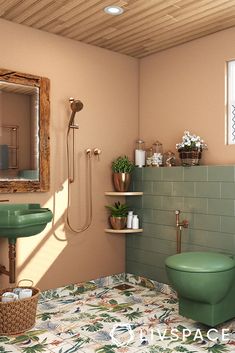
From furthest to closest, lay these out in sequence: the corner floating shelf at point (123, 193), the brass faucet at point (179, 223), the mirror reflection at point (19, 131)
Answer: the corner floating shelf at point (123, 193), the brass faucet at point (179, 223), the mirror reflection at point (19, 131)

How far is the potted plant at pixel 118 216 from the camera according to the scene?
3672mm

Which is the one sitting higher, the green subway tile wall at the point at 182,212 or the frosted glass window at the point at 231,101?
the frosted glass window at the point at 231,101

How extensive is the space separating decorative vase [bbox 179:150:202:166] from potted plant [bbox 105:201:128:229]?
2.65ft

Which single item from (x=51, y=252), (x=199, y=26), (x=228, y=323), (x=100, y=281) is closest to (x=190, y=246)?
(x=228, y=323)

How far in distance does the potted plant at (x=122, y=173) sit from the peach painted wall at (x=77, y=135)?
11 centimetres

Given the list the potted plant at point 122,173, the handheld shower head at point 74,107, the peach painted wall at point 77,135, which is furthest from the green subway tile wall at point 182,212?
the handheld shower head at point 74,107

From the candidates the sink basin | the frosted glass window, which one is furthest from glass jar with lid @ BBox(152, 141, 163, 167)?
the sink basin

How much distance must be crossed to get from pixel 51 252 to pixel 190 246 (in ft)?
4.14

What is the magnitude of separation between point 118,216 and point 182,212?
2.12 ft

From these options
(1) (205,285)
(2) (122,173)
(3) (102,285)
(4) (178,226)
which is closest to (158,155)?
(2) (122,173)

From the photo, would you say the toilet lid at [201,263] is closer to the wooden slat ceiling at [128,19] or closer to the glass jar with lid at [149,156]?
the glass jar with lid at [149,156]

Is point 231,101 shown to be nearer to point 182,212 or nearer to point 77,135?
Answer: point 182,212

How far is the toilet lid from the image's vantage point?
8.26 ft

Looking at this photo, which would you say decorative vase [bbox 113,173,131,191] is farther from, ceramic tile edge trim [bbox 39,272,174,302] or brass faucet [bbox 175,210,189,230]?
ceramic tile edge trim [bbox 39,272,174,302]
